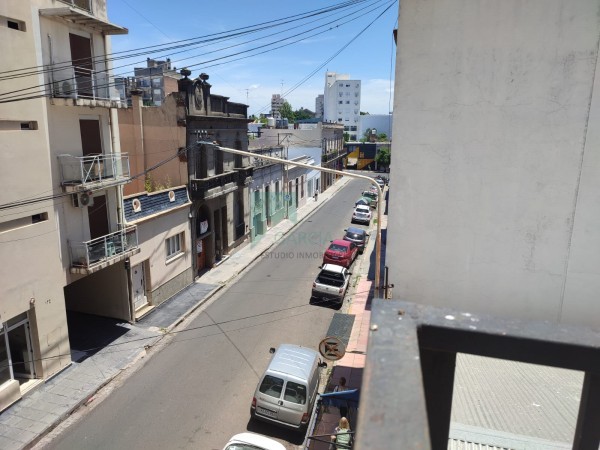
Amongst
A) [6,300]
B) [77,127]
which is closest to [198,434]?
[6,300]

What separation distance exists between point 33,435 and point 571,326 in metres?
13.2

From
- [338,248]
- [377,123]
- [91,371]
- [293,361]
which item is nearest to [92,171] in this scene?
[91,371]

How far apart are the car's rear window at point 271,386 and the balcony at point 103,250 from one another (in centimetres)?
738

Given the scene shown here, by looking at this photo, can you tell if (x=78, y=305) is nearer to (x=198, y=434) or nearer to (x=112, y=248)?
(x=112, y=248)

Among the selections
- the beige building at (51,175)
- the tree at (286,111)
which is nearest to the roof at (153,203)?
the beige building at (51,175)

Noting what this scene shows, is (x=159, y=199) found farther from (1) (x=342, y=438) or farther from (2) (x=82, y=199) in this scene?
(1) (x=342, y=438)

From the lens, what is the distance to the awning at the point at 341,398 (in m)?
11.1

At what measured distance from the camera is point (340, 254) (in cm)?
2555

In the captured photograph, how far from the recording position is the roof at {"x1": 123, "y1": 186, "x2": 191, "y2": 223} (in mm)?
18250

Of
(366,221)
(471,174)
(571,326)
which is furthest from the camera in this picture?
(366,221)

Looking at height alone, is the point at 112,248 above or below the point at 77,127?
below

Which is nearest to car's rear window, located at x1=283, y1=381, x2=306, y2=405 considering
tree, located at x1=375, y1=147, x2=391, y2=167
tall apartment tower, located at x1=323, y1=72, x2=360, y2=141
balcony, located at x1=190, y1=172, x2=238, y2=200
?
balcony, located at x1=190, y1=172, x2=238, y2=200

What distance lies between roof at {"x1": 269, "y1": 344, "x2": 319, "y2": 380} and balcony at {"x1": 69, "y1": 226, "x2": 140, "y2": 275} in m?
7.15

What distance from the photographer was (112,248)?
54.1 feet
